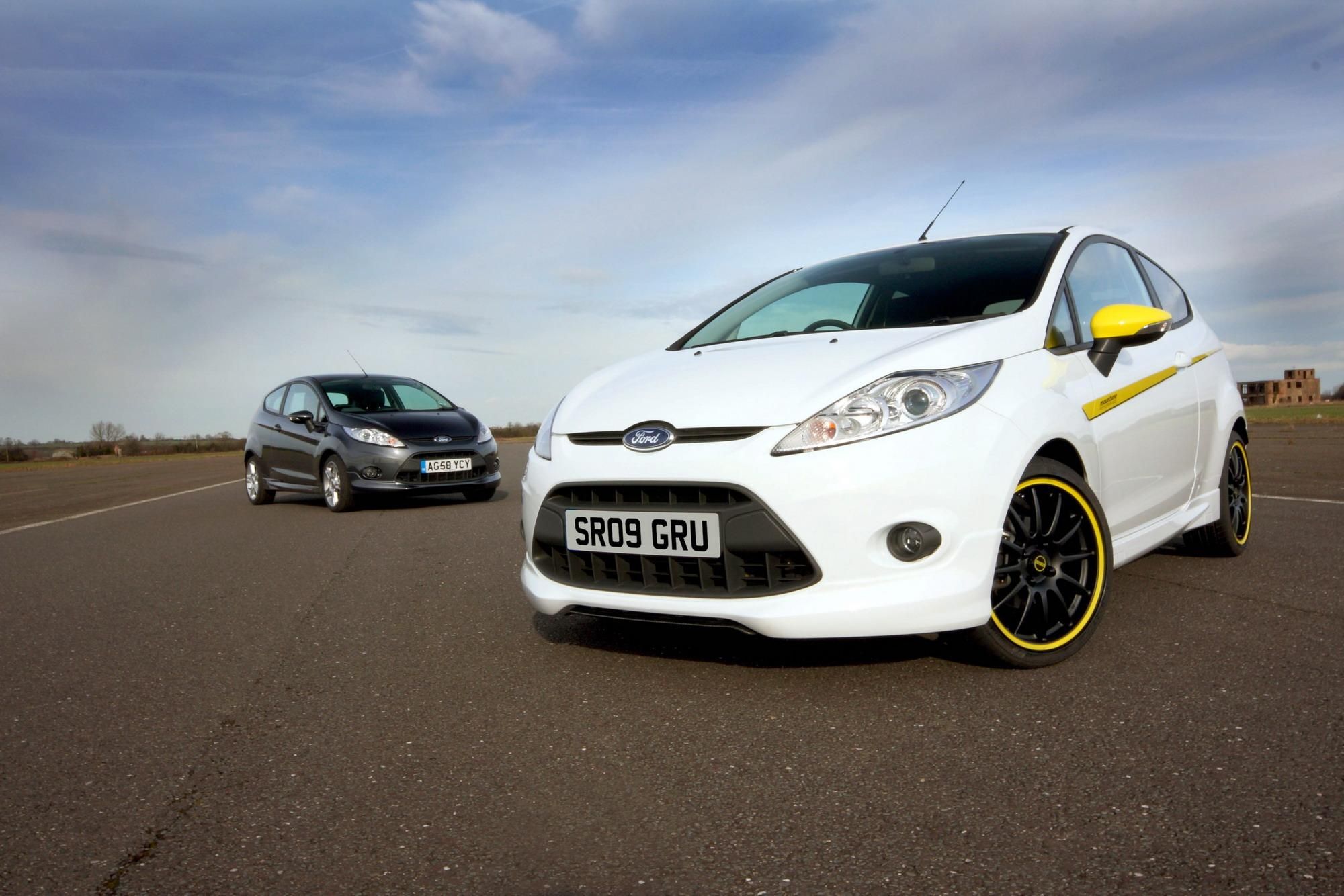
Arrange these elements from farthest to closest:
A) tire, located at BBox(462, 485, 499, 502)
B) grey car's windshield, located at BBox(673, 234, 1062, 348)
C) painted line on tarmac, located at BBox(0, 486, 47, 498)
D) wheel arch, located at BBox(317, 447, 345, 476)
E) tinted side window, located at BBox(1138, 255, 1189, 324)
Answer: painted line on tarmac, located at BBox(0, 486, 47, 498)
tire, located at BBox(462, 485, 499, 502)
wheel arch, located at BBox(317, 447, 345, 476)
tinted side window, located at BBox(1138, 255, 1189, 324)
grey car's windshield, located at BBox(673, 234, 1062, 348)

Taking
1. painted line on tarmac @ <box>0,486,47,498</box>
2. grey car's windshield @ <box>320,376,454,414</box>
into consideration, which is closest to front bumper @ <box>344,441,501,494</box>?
grey car's windshield @ <box>320,376,454,414</box>

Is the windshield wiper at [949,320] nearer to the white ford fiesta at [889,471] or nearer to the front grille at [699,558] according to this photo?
the white ford fiesta at [889,471]

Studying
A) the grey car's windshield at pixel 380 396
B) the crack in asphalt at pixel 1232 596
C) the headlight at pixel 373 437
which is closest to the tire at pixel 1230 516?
the crack in asphalt at pixel 1232 596

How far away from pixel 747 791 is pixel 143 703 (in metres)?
2.20

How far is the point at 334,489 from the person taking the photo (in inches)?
427

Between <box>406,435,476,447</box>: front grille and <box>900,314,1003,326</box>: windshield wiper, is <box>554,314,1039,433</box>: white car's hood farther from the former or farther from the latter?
<box>406,435,476,447</box>: front grille

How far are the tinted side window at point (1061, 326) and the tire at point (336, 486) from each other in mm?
8017

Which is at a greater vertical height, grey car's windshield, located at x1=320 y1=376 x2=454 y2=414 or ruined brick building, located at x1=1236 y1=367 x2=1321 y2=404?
grey car's windshield, located at x1=320 y1=376 x2=454 y2=414

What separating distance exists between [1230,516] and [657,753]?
3.90m

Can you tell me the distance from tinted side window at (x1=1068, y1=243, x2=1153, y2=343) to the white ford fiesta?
25 mm

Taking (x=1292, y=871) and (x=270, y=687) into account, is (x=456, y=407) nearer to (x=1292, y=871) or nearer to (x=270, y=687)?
(x=270, y=687)

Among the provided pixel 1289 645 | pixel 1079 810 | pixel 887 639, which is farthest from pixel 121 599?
pixel 1289 645

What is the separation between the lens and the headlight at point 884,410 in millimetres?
3256

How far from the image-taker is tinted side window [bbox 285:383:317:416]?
37.9ft
